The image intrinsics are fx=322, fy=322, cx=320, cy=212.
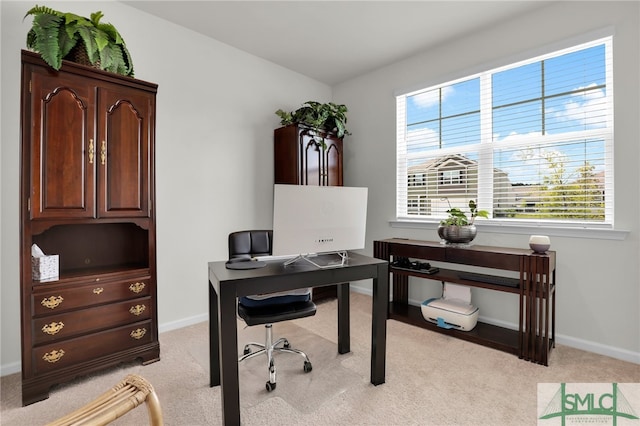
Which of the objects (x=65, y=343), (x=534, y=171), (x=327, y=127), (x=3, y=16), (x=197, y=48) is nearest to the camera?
(x=65, y=343)

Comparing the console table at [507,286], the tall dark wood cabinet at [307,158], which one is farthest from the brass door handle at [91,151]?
the console table at [507,286]

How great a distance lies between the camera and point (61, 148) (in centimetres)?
207

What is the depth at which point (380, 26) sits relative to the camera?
10.2ft

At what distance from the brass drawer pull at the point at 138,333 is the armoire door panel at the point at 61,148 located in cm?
90

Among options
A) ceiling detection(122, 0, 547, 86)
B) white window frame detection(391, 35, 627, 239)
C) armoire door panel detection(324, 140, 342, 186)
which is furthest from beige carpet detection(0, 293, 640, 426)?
ceiling detection(122, 0, 547, 86)

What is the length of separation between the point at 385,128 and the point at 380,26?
121 centimetres

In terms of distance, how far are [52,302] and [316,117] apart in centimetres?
291

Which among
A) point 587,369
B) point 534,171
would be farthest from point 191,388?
point 534,171

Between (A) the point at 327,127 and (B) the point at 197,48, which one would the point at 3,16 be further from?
(A) the point at 327,127

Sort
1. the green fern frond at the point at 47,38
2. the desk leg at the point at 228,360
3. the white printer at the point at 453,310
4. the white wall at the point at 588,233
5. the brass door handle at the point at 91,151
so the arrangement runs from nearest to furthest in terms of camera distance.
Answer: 1. the desk leg at the point at 228,360
2. the green fern frond at the point at 47,38
3. the brass door handle at the point at 91,151
4. the white wall at the point at 588,233
5. the white printer at the point at 453,310

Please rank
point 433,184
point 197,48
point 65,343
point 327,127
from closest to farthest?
point 65,343 < point 197,48 < point 433,184 < point 327,127

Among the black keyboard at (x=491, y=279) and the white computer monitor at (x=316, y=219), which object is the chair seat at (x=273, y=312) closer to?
the white computer monitor at (x=316, y=219)

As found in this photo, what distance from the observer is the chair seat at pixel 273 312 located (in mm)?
2012

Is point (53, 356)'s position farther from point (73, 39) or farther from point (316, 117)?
point (316, 117)
